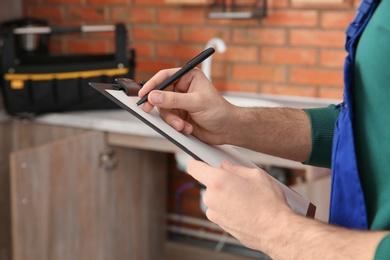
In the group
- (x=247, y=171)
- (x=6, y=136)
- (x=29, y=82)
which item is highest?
A: (x=247, y=171)

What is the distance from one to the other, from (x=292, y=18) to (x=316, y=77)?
251 millimetres

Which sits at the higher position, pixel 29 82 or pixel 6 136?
pixel 29 82

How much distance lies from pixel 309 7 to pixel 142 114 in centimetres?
164

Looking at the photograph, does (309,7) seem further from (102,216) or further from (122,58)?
(102,216)

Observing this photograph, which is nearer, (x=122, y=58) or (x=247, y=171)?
(x=247, y=171)

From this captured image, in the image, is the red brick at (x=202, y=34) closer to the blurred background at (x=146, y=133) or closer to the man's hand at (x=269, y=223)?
the blurred background at (x=146, y=133)

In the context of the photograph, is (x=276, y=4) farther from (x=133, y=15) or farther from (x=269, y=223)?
(x=269, y=223)

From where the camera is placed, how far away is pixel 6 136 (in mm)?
2543

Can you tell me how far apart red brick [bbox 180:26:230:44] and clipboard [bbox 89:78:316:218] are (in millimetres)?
1603

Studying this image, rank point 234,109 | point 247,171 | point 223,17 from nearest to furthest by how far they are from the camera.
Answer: point 247,171
point 234,109
point 223,17

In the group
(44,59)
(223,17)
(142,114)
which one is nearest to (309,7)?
(223,17)

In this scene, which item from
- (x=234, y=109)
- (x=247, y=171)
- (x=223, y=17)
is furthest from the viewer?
(x=223, y=17)

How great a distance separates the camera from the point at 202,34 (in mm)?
2740

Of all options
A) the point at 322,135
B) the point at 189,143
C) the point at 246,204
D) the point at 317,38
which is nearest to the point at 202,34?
the point at 317,38
